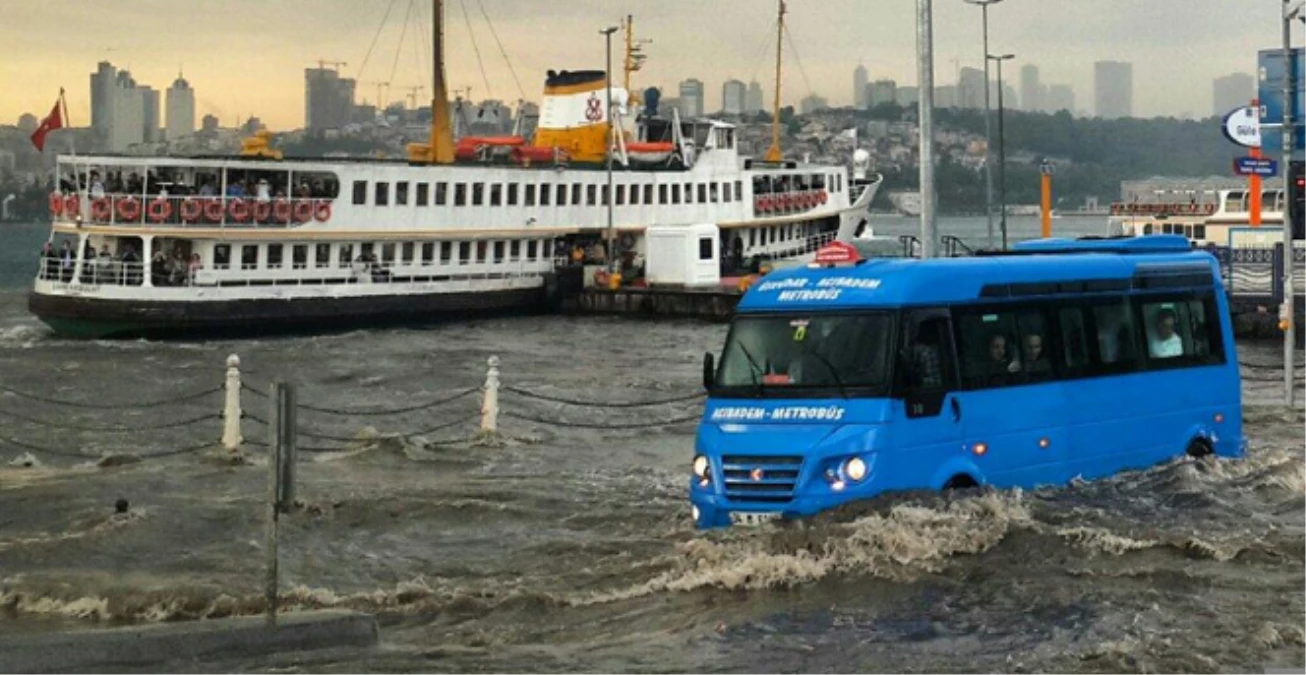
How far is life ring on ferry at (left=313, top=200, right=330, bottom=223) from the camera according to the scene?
53.9 meters

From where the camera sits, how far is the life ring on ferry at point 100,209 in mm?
49875

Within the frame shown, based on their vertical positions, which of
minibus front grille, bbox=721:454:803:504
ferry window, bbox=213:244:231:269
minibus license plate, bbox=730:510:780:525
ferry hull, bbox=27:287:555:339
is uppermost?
ferry window, bbox=213:244:231:269

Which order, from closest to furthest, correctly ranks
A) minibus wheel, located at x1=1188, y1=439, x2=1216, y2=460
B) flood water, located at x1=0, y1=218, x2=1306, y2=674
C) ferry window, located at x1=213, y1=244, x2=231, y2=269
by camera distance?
flood water, located at x1=0, y1=218, x2=1306, y2=674, minibus wheel, located at x1=1188, y1=439, x2=1216, y2=460, ferry window, located at x1=213, y1=244, x2=231, y2=269

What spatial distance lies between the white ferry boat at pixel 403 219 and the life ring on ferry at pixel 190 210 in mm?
61

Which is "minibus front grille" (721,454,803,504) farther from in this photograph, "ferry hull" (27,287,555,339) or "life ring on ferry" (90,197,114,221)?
"life ring on ferry" (90,197,114,221)

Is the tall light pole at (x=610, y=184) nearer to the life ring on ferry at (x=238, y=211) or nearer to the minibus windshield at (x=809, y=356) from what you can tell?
the life ring on ferry at (x=238, y=211)

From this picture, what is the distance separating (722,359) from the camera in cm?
1627

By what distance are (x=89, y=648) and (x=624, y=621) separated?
4.04 metres

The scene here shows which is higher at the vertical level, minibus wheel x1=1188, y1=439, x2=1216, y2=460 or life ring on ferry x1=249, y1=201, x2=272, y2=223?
life ring on ferry x1=249, y1=201, x2=272, y2=223

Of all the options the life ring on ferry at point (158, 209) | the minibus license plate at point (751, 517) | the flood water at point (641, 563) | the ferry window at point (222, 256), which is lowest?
the flood water at point (641, 563)

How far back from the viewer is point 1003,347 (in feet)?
55.3

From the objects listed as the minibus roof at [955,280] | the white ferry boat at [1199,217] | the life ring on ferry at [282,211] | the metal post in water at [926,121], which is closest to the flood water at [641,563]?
the minibus roof at [955,280]

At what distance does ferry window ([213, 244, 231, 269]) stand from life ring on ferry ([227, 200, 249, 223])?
919mm

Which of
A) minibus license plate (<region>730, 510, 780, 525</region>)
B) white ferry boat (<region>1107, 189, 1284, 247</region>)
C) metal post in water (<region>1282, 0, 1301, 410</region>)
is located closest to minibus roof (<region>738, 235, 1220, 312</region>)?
minibus license plate (<region>730, 510, 780, 525</region>)
